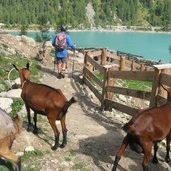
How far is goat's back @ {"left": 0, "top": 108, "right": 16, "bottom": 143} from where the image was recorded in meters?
5.77

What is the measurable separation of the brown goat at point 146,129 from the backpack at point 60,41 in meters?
7.91

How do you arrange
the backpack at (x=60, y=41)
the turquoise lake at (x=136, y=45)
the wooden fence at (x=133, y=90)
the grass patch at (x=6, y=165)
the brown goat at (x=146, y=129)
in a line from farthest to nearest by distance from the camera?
the turquoise lake at (x=136, y=45) → the backpack at (x=60, y=41) → the wooden fence at (x=133, y=90) → the grass patch at (x=6, y=165) → the brown goat at (x=146, y=129)

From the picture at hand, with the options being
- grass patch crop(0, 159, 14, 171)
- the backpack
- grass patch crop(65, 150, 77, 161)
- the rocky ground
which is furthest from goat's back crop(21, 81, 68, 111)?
the backpack

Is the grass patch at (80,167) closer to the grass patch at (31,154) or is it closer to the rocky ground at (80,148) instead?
the rocky ground at (80,148)

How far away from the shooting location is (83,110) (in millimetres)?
10859

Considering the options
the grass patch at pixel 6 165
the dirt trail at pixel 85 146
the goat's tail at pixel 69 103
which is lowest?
the dirt trail at pixel 85 146

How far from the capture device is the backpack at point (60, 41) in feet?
44.6

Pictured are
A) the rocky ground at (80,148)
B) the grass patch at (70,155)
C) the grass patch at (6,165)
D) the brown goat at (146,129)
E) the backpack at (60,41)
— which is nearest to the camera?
the brown goat at (146,129)

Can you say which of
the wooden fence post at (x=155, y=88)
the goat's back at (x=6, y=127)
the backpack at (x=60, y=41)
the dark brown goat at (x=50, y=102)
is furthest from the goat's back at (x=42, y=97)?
the backpack at (x=60, y=41)

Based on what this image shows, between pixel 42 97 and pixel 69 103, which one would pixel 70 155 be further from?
pixel 42 97

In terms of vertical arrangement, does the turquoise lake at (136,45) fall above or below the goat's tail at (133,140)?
below

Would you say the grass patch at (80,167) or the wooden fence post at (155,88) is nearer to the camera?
the grass patch at (80,167)

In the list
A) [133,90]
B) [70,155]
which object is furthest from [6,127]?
[133,90]

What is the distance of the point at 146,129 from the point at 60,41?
8.40 meters
